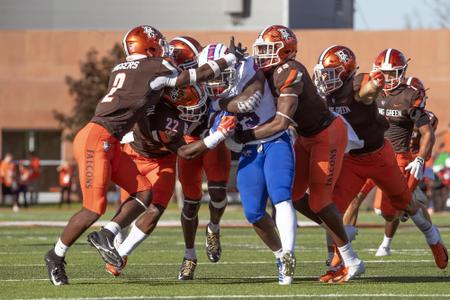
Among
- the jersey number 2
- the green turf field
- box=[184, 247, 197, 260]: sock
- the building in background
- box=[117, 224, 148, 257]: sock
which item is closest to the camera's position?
the green turf field

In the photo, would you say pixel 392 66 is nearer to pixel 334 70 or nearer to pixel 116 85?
pixel 334 70

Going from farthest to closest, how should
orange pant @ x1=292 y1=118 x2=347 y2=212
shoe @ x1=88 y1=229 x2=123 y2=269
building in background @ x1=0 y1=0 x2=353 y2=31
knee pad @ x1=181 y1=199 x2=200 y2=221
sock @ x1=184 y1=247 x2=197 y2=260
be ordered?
building in background @ x1=0 y1=0 x2=353 y2=31, knee pad @ x1=181 y1=199 x2=200 y2=221, sock @ x1=184 y1=247 x2=197 y2=260, orange pant @ x1=292 y1=118 x2=347 y2=212, shoe @ x1=88 y1=229 x2=123 y2=269

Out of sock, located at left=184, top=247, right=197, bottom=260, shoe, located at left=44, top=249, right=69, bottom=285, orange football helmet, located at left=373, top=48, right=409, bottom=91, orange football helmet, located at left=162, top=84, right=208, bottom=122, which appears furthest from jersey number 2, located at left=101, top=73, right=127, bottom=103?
orange football helmet, located at left=373, top=48, right=409, bottom=91

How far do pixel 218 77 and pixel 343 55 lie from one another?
4.52 ft

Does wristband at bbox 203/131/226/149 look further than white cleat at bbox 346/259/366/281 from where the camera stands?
No

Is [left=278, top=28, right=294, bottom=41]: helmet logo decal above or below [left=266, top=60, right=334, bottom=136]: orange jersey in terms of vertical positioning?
above

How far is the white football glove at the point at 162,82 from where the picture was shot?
362 inches

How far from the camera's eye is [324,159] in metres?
9.44

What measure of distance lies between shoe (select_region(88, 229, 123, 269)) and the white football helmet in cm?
137

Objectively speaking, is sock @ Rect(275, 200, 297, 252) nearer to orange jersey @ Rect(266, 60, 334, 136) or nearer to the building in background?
orange jersey @ Rect(266, 60, 334, 136)

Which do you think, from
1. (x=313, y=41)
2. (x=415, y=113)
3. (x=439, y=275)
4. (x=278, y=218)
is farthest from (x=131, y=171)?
(x=313, y=41)

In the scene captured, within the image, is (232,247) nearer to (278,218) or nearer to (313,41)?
(278,218)

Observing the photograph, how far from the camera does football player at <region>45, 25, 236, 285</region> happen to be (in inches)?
358

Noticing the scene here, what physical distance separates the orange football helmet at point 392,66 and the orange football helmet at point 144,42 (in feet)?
8.75
